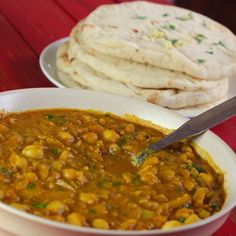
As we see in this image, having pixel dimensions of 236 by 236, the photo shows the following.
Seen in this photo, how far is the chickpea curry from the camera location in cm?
175

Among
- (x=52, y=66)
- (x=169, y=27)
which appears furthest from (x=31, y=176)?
(x=169, y=27)

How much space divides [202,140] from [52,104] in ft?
1.95

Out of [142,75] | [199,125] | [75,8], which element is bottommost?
[75,8]

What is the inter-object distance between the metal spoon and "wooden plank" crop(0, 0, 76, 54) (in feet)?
4.33

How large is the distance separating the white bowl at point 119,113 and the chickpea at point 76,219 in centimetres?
8

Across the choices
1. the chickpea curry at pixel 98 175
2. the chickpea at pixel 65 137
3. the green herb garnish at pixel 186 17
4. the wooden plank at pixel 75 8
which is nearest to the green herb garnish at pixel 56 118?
the chickpea curry at pixel 98 175

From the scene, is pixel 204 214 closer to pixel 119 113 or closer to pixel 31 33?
pixel 119 113

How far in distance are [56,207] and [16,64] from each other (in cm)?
154

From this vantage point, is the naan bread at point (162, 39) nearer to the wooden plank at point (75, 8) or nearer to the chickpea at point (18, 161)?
the wooden plank at point (75, 8)

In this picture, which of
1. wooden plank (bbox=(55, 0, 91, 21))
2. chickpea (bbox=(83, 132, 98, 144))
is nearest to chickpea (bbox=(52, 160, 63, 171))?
chickpea (bbox=(83, 132, 98, 144))

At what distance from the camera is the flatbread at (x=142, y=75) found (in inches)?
110

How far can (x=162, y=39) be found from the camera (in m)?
2.98

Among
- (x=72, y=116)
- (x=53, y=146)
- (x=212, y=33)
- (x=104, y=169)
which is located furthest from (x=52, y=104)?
(x=212, y=33)

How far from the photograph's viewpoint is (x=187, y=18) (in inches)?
133
